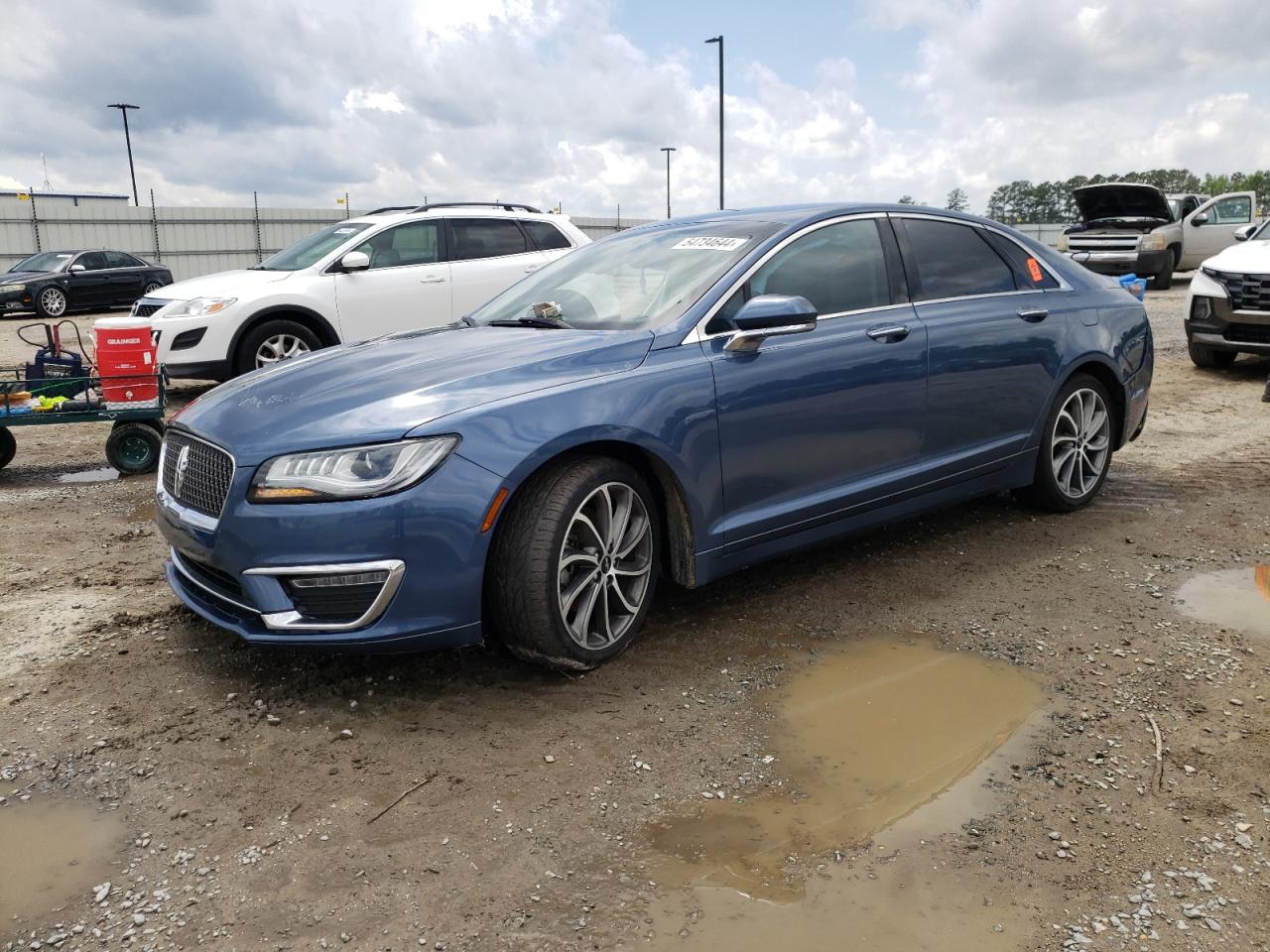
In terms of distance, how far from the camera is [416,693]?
3436mm

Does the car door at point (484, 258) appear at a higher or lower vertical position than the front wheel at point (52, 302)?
higher

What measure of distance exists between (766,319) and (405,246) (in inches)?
258

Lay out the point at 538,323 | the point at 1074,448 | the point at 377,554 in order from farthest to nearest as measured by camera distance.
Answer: the point at 1074,448
the point at 538,323
the point at 377,554

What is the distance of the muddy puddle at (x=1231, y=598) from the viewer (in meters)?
3.98

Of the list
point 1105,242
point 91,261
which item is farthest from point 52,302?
point 1105,242

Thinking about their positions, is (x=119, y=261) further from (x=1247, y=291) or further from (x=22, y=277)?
(x=1247, y=291)

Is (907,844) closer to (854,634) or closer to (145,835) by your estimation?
(854,634)

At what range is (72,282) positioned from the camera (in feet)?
67.8

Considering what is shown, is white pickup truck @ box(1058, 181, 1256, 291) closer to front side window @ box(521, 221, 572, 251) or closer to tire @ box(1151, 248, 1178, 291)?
tire @ box(1151, 248, 1178, 291)

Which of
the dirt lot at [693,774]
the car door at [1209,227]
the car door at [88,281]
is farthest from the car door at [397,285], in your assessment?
the car door at [1209,227]

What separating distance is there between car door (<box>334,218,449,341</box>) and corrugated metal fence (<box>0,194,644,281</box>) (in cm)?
1733

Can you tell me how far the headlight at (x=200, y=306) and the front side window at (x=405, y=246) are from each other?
1.28m

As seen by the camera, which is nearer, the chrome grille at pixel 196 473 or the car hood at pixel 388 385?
the car hood at pixel 388 385

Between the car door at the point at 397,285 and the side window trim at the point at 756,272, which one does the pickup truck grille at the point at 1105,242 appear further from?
the side window trim at the point at 756,272
